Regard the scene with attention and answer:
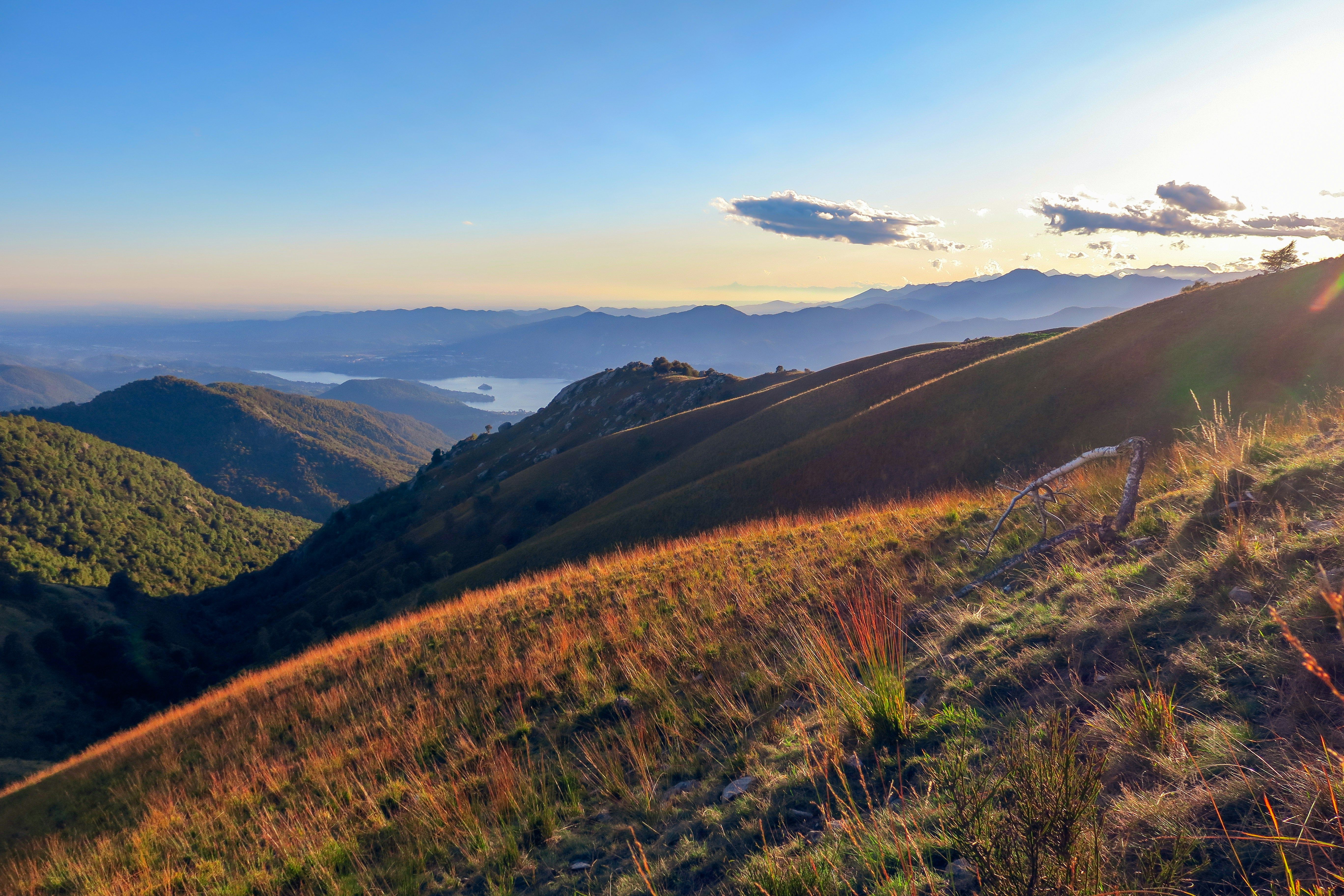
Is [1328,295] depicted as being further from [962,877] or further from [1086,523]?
[962,877]

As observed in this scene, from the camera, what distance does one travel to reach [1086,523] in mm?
6645

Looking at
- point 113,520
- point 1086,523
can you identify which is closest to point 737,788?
point 1086,523

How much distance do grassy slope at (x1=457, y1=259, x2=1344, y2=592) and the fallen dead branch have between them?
1870 cm

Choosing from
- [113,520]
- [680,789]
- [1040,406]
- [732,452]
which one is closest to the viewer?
[680,789]

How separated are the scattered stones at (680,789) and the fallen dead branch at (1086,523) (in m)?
3.80

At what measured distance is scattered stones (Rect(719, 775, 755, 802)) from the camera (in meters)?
3.92

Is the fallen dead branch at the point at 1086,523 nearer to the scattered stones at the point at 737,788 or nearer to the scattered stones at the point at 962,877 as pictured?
the scattered stones at the point at 737,788

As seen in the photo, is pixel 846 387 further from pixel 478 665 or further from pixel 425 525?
pixel 425 525

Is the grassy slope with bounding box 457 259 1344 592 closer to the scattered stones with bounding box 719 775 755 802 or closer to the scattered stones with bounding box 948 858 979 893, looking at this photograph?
the scattered stones with bounding box 719 775 755 802

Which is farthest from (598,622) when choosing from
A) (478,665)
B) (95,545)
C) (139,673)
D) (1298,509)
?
(95,545)

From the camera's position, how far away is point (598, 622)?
9.02 m

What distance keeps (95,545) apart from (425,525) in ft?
302

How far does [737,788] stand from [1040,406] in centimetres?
2976

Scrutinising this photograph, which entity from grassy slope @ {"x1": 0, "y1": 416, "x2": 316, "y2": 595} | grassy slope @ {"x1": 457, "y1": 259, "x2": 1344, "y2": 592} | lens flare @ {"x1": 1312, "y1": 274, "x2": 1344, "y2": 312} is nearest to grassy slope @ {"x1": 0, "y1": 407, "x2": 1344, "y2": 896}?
grassy slope @ {"x1": 457, "y1": 259, "x2": 1344, "y2": 592}
